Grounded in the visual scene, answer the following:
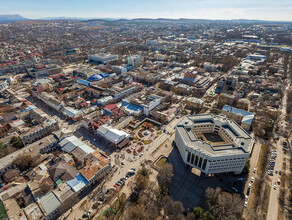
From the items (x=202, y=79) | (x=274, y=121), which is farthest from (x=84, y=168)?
(x=202, y=79)

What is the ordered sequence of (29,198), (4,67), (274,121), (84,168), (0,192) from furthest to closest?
(4,67) → (274,121) → (84,168) → (0,192) → (29,198)

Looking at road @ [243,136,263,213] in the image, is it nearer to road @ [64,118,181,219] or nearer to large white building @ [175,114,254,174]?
large white building @ [175,114,254,174]

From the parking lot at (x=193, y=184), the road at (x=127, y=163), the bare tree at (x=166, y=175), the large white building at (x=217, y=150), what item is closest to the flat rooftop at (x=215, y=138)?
the large white building at (x=217, y=150)

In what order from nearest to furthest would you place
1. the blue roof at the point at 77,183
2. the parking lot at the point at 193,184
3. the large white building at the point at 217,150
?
1. the blue roof at the point at 77,183
2. the parking lot at the point at 193,184
3. the large white building at the point at 217,150

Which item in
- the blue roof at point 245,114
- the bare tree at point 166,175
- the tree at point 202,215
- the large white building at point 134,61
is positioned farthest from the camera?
the large white building at point 134,61

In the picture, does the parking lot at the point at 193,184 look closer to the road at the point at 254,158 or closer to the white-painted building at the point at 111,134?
the road at the point at 254,158

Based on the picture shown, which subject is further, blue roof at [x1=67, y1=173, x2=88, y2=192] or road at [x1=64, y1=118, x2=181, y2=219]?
blue roof at [x1=67, y1=173, x2=88, y2=192]

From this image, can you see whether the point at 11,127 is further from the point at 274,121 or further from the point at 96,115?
the point at 274,121

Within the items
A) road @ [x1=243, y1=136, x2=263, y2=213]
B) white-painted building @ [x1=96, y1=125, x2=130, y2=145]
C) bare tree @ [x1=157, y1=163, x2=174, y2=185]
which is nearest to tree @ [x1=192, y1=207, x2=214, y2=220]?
bare tree @ [x1=157, y1=163, x2=174, y2=185]
